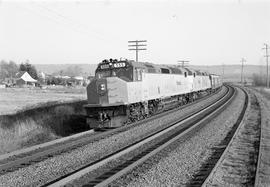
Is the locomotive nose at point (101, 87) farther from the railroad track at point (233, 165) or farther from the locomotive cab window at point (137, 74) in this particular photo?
the railroad track at point (233, 165)

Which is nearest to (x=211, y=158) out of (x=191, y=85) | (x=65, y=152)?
(x=65, y=152)

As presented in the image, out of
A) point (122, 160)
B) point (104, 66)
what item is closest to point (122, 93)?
point (104, 66)

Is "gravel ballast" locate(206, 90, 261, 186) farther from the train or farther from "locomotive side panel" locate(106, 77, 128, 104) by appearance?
"locomotive side panel" locate(106, 77, 128, 104)

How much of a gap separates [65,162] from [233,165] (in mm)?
4958

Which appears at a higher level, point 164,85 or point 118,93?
point 164,85

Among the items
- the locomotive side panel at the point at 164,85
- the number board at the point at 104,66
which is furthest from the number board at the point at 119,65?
the locomotive side panel at the point at 164,85

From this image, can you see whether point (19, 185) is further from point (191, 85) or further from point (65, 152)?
point (191, 85)

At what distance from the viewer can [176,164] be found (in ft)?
30.6

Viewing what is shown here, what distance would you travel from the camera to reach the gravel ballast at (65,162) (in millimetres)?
8070

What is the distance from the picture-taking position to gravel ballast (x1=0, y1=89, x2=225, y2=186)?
26.5 ft

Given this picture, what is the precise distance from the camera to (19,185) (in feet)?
25.0

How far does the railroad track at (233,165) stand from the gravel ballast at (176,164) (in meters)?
0.27

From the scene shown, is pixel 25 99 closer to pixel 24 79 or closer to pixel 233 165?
pixel 233 165

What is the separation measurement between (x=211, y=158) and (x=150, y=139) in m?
3.29
